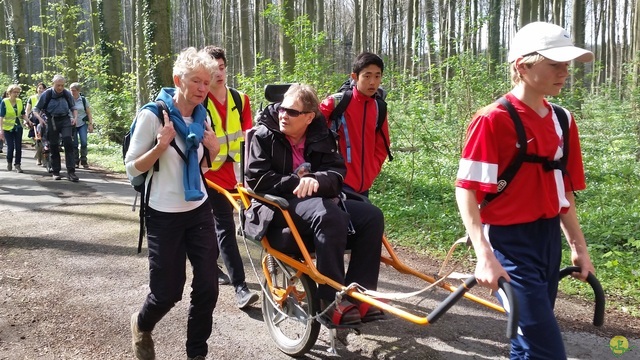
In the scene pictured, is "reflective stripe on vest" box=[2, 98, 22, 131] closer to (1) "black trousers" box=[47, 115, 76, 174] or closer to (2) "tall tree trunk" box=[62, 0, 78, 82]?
(1) "black trousers" box=[47, 115, 76, 174]

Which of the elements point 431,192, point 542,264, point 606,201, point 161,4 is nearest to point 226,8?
point 161,4

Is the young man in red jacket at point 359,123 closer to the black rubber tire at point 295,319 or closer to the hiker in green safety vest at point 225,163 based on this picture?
the hiker in green safety vest at point 225,163

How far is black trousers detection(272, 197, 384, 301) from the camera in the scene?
11.3ft

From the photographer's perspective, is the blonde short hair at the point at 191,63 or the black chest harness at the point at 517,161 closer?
the black chest harness at the point at 517,161

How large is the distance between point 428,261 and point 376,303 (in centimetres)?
339

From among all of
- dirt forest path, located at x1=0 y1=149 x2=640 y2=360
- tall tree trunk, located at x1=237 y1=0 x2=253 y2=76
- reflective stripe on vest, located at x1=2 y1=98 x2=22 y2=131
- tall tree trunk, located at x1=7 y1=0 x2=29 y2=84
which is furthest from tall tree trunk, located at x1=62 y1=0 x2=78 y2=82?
dirt forest path, located at x1=0 y1=149 x2=640 y2=360

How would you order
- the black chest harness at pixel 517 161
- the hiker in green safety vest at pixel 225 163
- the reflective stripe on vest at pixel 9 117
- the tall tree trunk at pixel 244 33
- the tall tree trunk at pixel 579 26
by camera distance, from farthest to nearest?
the tall tree trunk at pixel 244 33 < the tall tree trunk at pixel 579 26 < the reflective stripe on vest at pixel 9 117 < the hiker in green safety vest at pixel 225 163 < the black chest harness at pixel 517 161

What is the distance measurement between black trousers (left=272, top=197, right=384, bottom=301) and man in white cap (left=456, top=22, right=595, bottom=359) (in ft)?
3.76

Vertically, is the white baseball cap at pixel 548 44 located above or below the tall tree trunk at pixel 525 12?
below

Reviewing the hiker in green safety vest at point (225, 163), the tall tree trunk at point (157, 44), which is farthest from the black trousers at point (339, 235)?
the tall tree trunk at point (157, 44)

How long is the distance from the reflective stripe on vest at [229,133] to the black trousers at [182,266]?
4.22ft

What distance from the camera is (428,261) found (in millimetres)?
6254

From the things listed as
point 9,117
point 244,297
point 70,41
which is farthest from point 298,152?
point 70,41

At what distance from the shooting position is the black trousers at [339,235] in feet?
11.3
